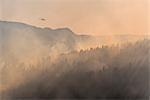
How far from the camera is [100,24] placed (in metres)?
1.52

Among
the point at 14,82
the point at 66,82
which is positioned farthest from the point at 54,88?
the point at 14,82

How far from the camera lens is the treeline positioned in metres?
1.50

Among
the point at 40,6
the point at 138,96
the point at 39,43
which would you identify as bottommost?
the point at 138,96

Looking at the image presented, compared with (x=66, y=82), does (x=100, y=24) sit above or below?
above

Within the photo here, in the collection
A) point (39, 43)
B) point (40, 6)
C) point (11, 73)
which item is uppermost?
point (40, 6)

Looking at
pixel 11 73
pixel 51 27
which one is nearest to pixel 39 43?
pixel 51 27

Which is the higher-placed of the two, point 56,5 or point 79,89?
point 56,5

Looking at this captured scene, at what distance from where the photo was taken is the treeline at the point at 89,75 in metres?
1.50

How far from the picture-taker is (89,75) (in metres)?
1.51

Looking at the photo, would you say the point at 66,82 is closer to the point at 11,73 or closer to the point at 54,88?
the point at 54,88

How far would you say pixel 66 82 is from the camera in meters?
1.51

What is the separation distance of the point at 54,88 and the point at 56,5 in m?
0.41

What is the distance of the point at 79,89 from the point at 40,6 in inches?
17.7

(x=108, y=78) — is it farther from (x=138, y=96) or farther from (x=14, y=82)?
(x=14, y=82)
